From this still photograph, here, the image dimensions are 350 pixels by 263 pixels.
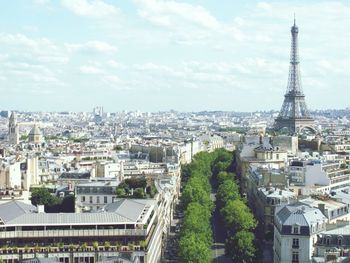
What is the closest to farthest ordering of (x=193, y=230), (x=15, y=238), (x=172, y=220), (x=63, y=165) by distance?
(x=15, y=238)
(x=193, y=230)
(x=172, y=220)
(x=63, y=165)

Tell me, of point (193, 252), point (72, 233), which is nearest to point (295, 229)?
point (193, 252)

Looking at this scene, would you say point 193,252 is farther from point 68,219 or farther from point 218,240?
point 218,240

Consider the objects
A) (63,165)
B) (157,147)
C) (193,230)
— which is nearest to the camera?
(193,230)

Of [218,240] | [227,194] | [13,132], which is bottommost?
[218,240]

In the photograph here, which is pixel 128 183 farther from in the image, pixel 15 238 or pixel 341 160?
pixel 341 160

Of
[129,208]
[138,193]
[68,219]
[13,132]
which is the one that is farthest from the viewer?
[13,132]

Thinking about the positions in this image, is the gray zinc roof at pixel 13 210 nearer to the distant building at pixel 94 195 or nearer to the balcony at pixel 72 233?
the balcony at pixel 72 233

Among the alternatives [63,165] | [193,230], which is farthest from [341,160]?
[193,230]

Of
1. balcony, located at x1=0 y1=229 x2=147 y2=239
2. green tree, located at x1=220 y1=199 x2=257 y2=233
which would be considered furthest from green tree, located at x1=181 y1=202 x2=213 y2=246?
balcony, located at x1=0 y1=229 x2=147 y2=239

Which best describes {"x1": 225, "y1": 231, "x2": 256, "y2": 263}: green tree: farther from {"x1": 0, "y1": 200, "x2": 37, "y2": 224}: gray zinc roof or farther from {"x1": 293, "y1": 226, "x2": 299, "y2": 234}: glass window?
{"x1": 0, "y1": 200, "x2": 37, "y2": 224}: gray zinc roof
